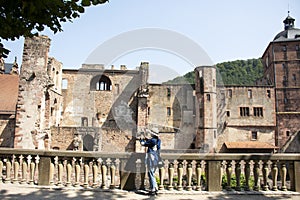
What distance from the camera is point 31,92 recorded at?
20.8m

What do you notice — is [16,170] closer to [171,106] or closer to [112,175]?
[112,175]

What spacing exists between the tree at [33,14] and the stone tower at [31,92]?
53.5 ft

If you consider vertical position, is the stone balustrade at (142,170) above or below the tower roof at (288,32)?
below

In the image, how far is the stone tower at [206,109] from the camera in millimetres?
35344

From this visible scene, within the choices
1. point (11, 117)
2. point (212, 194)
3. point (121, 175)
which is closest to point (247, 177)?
point (212, 194)

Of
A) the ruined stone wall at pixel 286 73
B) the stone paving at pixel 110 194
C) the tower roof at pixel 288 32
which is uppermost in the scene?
the tower roof at pixel 288 32

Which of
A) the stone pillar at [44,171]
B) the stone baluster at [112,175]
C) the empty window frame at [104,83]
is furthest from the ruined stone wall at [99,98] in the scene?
the stone baluster at [112,175]

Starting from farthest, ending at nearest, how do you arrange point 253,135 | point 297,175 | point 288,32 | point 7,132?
point 288,32 < point 253,135 < point 7,132 < point 297,175

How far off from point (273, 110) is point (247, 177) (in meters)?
36.8

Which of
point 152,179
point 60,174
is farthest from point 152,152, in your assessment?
point 60,174

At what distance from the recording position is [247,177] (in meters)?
6.70

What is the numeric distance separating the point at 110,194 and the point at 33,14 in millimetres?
4130

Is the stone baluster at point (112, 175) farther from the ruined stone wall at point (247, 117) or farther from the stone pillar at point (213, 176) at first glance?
the ruined stone wall at point (247, 117)

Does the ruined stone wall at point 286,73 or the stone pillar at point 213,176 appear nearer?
the stone pillar at point 213,176
